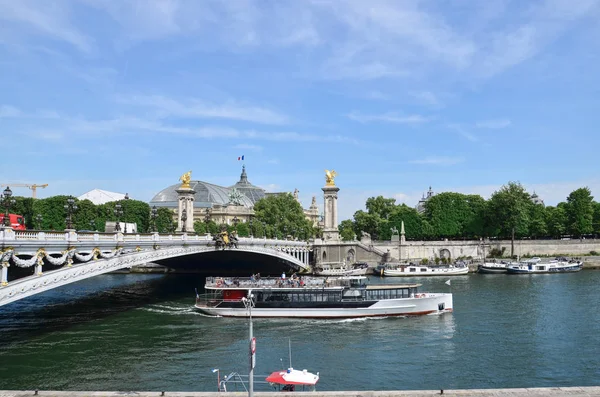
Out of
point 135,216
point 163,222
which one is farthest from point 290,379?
point 163,222

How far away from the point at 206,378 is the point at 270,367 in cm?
377

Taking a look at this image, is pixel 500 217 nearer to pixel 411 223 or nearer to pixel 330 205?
pixel 411 223

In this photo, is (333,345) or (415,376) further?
(333,345)

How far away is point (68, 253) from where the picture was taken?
33062 millimetres

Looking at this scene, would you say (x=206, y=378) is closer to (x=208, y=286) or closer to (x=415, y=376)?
(x=415, y=376)

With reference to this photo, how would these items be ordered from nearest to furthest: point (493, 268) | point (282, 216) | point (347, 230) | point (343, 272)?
point (493, 268) < point (343, 272) < point (282, 216) < point (347, 230)

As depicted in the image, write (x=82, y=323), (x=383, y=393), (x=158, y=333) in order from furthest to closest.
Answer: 1. (x=82, y=323)
2. (x=158, y=333)
3. (x=383, y=393)

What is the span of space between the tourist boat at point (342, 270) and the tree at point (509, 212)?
28.3 meters

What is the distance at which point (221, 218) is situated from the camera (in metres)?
160

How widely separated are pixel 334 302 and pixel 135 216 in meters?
58.7

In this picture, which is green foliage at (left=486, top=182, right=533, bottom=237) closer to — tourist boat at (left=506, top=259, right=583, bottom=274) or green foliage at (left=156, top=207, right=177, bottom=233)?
tourist boat at (left=506, top=259, right=583, bottom=274)

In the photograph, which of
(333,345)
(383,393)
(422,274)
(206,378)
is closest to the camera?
(383,393)

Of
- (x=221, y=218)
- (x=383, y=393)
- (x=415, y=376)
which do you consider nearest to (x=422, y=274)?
(x=415, y=376)

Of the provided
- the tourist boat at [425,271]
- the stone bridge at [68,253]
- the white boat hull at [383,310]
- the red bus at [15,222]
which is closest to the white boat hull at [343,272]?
the tourist boat at [425,271]
